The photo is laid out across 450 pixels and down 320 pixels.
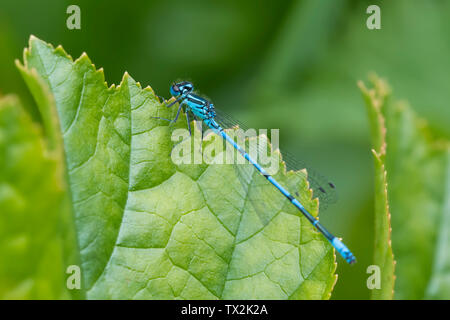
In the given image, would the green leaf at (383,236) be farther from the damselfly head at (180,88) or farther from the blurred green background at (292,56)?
the blurred green background at (292,56)

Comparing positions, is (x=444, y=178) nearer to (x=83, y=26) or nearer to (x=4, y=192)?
(x=4, y=192)

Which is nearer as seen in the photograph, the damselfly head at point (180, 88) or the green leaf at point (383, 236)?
the green leaf at point (383, 236)

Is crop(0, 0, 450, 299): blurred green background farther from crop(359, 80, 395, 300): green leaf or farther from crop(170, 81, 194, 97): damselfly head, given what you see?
crop(359, 80, 395, 300): green leaf
